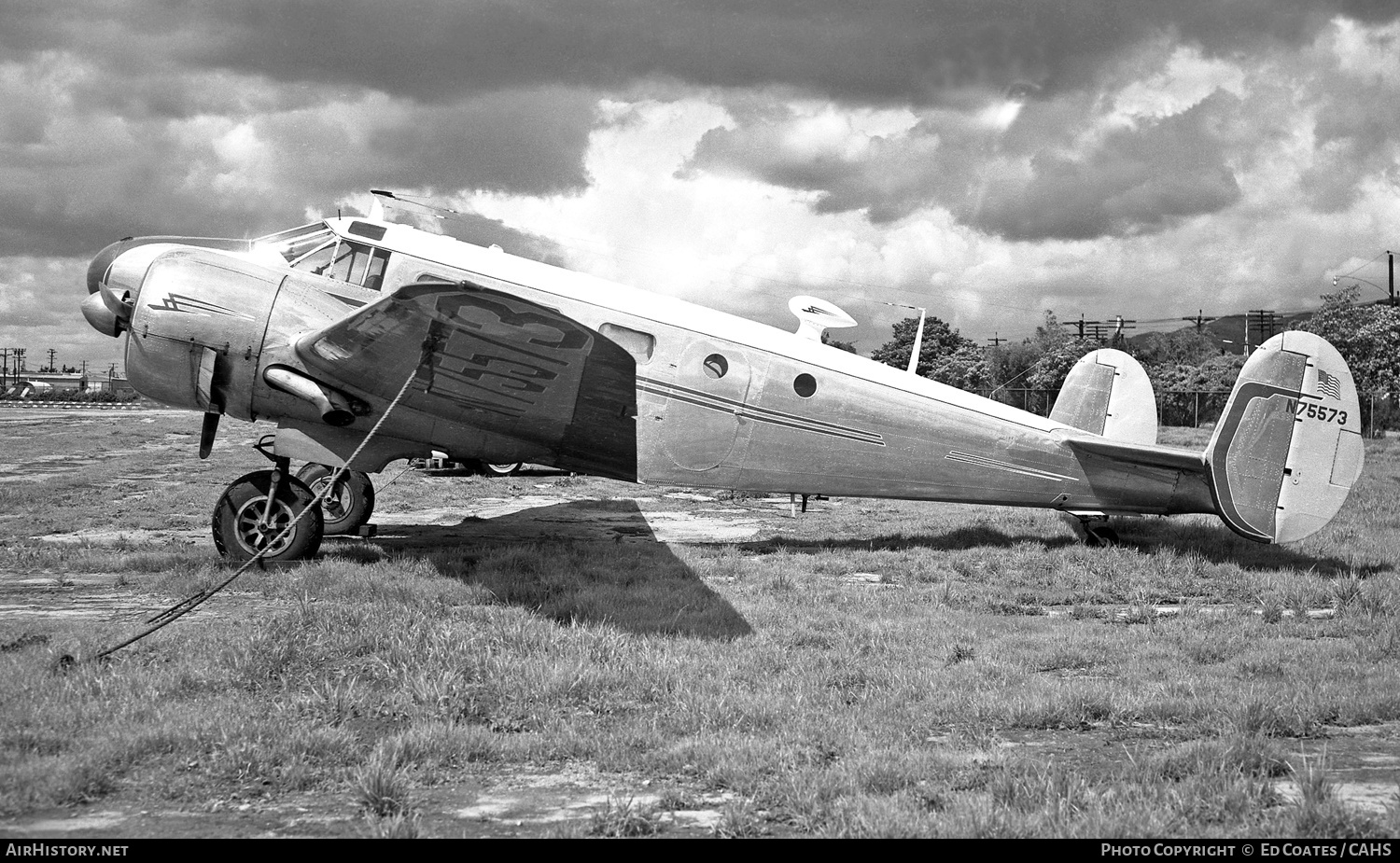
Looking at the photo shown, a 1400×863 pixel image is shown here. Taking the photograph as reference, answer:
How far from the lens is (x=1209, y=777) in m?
3.80

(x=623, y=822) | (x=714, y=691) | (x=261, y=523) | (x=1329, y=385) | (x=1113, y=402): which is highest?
(x=1329, y=385)

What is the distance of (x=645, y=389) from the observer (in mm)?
9086

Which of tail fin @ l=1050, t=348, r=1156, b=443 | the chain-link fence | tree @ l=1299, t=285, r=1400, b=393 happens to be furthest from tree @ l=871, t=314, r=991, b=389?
tail fin @ l=1050, t=348, r=1156, b=443

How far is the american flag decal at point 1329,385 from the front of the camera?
9102 millimetres

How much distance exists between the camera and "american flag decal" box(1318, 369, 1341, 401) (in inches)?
358

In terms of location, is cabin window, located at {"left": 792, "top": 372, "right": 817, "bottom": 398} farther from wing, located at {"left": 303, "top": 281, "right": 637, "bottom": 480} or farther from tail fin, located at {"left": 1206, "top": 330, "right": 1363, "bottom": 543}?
tail fin, located at {"left": 1206, "top": 330, "right": 1363, "bottom": 543}

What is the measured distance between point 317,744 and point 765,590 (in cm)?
455

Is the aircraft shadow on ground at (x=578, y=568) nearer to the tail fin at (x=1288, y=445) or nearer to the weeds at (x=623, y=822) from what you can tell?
the weeds at (x=623, y=822)

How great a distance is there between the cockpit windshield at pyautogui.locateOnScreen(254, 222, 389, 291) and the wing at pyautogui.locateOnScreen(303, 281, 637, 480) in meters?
0.94

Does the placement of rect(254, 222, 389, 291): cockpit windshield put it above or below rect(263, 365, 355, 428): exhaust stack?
above

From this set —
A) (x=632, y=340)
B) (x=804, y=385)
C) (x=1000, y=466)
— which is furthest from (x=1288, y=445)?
(x=632, y=340)

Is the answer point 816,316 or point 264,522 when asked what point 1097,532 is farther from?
point 264,522

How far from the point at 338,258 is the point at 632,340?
3.00 metres

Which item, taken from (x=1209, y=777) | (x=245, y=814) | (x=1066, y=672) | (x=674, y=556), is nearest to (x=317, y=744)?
(x=245, y=814)
